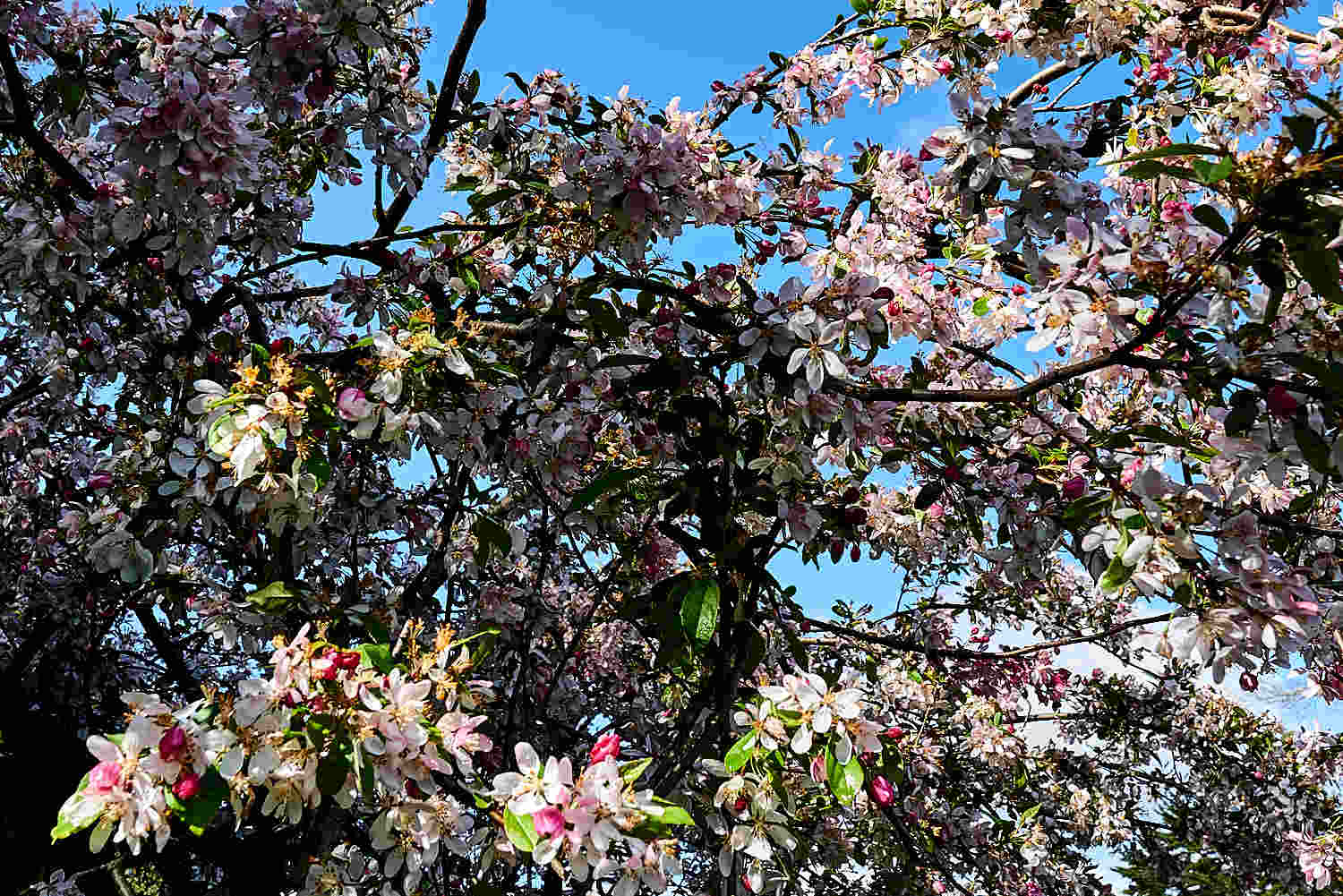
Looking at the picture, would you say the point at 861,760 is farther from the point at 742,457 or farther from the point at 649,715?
the point at 649,715

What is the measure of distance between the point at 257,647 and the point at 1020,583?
2.12 meters

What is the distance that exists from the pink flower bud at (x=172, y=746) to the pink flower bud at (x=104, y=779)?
6 cm

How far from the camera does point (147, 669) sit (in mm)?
5348

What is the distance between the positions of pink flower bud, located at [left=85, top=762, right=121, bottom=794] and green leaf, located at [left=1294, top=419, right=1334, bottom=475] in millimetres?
1933

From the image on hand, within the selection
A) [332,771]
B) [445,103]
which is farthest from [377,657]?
[445,103]

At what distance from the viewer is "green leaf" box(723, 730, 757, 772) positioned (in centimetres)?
180

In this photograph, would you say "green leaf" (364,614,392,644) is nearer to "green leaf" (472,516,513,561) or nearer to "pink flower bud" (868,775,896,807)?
"green leaf" (472,516,513,561)

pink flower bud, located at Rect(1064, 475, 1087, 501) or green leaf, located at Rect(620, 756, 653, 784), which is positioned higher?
pink flower bud, located at Rect(1064, 475, 1087, 501)

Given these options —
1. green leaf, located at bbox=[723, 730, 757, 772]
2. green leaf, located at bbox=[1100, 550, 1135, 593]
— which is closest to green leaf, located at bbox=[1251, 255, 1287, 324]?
green leaf, located at bbox=[1100, 550, 1135, 593]

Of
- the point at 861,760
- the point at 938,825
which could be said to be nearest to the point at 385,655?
the point at 861,760

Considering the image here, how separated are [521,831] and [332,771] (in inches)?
12.1

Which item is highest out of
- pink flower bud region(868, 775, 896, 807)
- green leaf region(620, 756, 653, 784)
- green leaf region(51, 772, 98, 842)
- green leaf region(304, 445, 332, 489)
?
green leaf region(304, 445, 332, 489)

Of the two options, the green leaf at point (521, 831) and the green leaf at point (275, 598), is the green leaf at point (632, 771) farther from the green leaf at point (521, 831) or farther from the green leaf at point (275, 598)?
the green leaf at point (275, 598)

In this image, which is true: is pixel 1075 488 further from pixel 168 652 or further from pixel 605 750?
pixel 168 652
